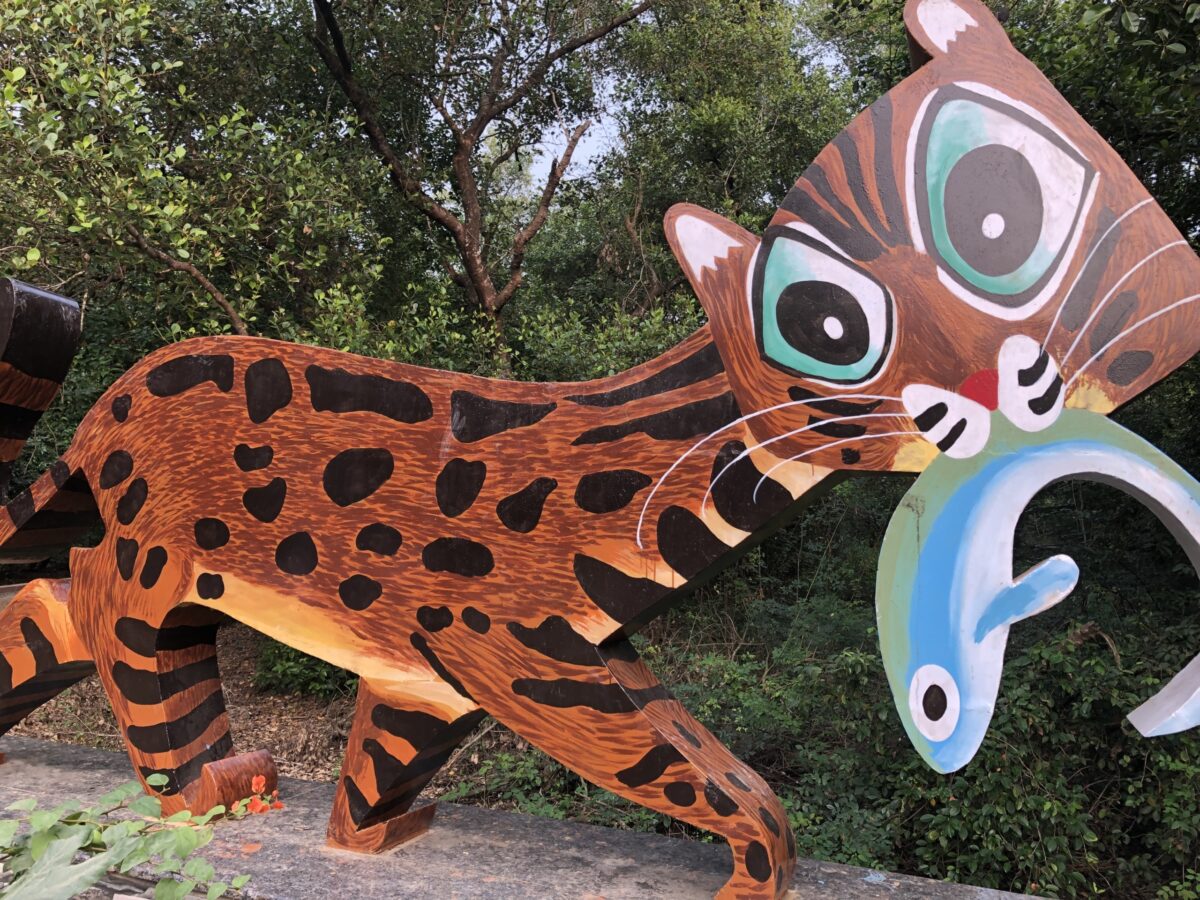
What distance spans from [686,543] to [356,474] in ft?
3.87

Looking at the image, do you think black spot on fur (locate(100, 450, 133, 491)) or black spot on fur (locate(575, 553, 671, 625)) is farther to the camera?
black spot on fur (locate(100, 450, 133, 491))

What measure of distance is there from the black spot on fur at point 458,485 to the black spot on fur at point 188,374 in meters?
0.91

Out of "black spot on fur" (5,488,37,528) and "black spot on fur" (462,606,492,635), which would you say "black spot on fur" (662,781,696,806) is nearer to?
"black spot on fur" (462,606,492,635)

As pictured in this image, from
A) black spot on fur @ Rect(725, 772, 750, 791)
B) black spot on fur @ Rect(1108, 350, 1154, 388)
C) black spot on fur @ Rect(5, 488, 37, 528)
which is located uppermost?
black spot on fur @ Rect(5, 488, 37, 528)

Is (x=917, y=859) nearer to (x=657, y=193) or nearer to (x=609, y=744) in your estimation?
(x=609, y=744)

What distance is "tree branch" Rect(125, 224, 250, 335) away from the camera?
5.04 metres

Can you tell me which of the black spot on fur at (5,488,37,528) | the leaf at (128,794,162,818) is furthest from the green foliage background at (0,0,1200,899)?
the leaf at (128,794,162,818)

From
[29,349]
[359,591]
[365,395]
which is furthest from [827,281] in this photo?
[29,349]

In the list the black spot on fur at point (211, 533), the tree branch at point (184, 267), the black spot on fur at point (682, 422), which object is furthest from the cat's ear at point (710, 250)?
the tree branch at point (184, 267)

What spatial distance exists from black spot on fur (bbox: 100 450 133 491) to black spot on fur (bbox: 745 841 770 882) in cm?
255

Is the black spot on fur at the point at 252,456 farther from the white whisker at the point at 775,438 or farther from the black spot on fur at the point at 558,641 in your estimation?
the white whisker at the point at 775,438

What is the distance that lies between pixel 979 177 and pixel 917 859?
304 centimetres

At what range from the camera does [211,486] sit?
3.29 meters

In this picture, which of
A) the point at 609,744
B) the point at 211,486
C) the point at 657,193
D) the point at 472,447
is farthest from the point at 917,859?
the point at 657,193
